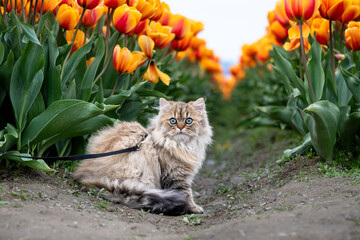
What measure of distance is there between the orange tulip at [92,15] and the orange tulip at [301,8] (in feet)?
5.86

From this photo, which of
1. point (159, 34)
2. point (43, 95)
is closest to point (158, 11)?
point (159, 34)

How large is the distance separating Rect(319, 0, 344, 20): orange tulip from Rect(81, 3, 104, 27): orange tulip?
211 cm

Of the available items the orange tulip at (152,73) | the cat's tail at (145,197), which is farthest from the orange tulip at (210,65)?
the cat's tail at (145,197)

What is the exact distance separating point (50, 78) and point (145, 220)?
1.58 m

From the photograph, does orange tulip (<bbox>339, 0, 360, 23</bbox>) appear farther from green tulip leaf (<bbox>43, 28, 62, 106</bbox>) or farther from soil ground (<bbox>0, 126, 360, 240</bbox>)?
green tulip leaf (<bbox>43, 28, 62, 106</bbox>)

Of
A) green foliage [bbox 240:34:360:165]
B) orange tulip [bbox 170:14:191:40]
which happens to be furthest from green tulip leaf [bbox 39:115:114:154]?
green foliage [bbox 240:34:360:165]

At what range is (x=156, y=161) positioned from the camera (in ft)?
14.0

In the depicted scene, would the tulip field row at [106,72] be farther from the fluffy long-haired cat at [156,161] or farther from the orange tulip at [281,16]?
the fluffy long-haired cat at [156,161]

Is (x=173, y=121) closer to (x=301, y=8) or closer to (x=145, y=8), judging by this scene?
(x=145, y=8)

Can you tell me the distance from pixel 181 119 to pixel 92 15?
4.47 ft

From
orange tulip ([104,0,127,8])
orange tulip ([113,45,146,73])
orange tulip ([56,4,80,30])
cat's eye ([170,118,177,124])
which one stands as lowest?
cat's eye ([170,118,177,124])

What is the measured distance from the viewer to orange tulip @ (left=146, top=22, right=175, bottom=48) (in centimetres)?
473

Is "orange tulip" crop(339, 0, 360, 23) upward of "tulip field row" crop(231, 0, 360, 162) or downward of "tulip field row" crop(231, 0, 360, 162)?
upward

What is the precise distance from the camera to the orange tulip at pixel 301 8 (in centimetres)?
393
